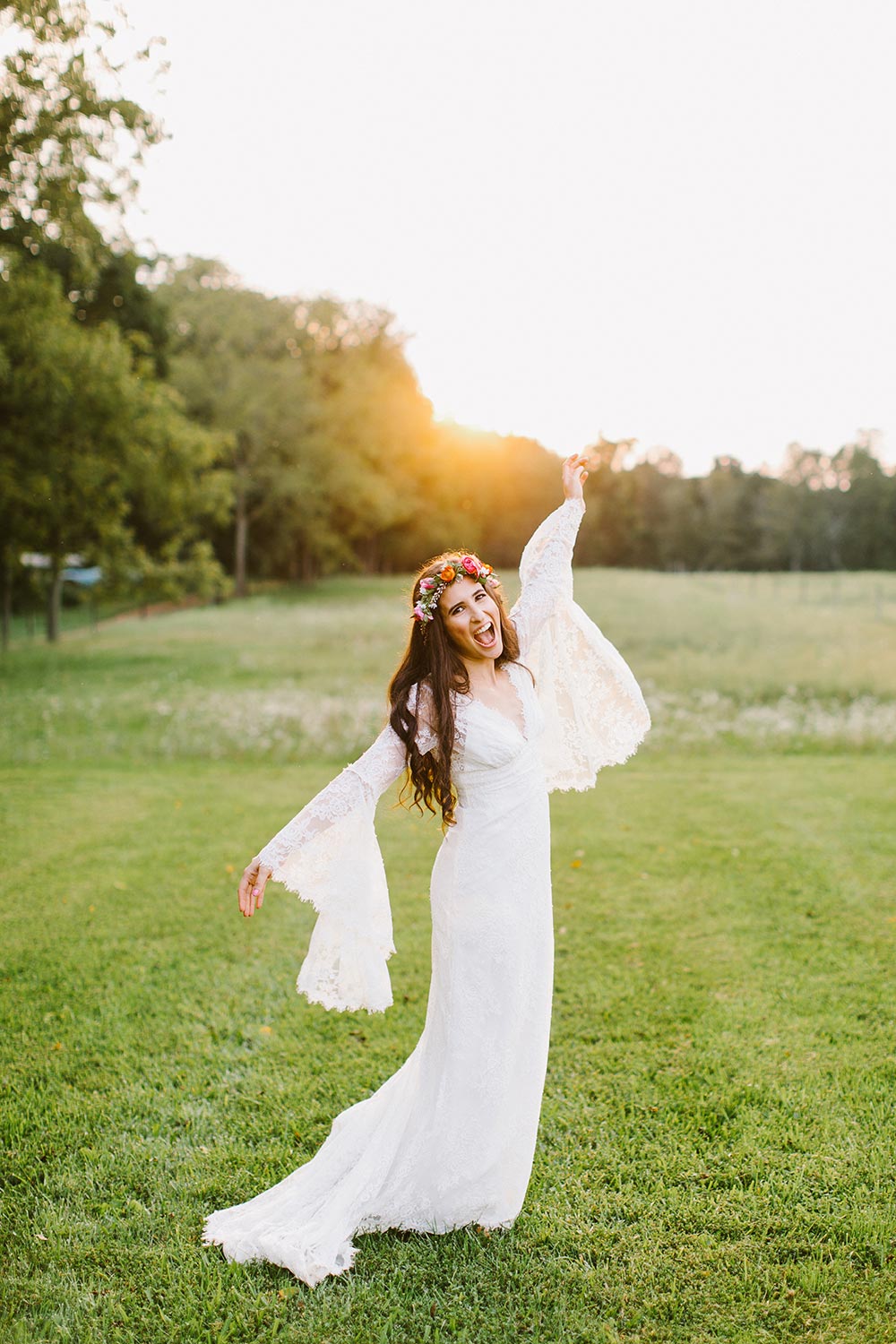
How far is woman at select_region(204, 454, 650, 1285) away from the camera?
11.4ft

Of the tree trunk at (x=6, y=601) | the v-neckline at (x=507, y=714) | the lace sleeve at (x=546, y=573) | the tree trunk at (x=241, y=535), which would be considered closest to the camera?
the v-neckline at (x=507, y=714)

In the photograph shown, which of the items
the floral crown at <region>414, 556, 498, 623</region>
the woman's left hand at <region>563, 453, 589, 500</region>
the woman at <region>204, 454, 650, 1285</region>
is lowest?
the woman at <region>204, 454, 650, 1285</region>

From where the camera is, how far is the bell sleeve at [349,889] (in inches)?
139

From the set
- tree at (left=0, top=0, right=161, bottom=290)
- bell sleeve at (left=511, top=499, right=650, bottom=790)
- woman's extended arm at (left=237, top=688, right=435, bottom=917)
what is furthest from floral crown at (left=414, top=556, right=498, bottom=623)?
tree at (left=0, top=0, right=161, bottom=290)

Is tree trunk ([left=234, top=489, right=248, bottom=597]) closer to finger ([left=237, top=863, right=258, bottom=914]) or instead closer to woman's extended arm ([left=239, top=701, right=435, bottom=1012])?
woman's extended arm ([left=239, top=701, right=435, bottom=1012])

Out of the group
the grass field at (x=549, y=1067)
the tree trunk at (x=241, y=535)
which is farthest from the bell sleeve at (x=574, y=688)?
the tree trunk at (x=241, y=535)

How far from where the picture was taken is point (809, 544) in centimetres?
3603

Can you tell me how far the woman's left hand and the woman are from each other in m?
0.81

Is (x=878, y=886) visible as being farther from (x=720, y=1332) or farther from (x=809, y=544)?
(x=809, y=544)

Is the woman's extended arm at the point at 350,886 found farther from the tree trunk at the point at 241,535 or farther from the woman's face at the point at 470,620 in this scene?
the tree trunk at the point at 241,535

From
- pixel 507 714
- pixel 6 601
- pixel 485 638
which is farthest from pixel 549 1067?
pixel 6 601

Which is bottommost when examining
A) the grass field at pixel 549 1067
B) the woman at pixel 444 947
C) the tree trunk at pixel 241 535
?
the grass field at pixel 549 1067

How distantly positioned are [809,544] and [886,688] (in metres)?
22.7

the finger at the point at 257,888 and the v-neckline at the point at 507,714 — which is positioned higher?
the v-neckline at the point at 507,714
